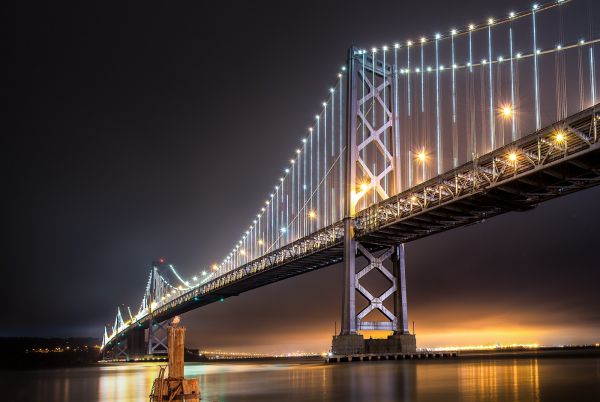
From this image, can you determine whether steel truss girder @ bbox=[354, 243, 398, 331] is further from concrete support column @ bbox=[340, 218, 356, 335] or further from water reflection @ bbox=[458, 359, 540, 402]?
water reflection @ bbox=[458, 359, 540, 402]

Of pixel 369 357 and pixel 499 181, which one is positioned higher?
pixel 499 181

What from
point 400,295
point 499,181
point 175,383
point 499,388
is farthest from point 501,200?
point 175,383

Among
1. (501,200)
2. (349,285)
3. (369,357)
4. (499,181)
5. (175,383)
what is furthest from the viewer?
(369,357)

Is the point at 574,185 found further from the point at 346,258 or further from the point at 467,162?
the point at 346,258

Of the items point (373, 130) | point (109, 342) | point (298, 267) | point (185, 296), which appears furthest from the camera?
point (109, 342)

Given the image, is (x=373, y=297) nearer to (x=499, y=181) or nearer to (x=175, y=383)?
(x=499, y=181)

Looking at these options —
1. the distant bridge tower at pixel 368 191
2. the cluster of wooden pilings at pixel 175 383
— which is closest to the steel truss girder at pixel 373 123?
the distant bridge tower at pixel 368 191

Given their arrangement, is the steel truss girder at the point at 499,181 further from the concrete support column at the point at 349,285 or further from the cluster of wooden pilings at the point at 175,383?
the cluster of wooden pilings at the point at 175,383

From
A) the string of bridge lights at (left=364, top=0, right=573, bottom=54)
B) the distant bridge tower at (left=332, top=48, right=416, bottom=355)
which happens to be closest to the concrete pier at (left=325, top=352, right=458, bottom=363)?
the distant bridge tower at (left=332, top=48, right=416, bottom=355)

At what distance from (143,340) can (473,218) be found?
91592mm

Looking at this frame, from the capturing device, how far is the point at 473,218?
3625 centimetres

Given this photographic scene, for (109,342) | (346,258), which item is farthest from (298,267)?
(109,342)

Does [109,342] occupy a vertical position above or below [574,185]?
below

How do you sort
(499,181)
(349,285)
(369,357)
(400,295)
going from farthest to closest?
(400,295) < (369,357) < (349,285) < (499,181)
